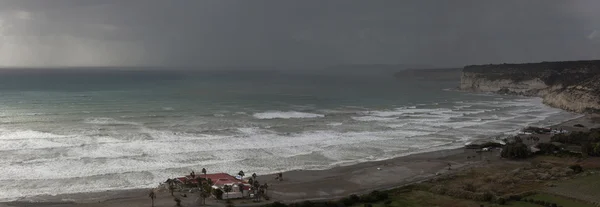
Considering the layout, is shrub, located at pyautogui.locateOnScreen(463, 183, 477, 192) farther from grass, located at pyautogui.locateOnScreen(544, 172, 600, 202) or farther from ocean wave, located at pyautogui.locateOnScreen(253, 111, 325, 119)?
ocean wave, located at pyautogui.locateOnScreen(253, 111, 325, 119)

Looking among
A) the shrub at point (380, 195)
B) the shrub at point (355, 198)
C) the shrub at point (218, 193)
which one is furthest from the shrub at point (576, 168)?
the shrub at point (218, 193)

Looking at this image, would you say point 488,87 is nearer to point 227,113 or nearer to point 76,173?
point 227,113

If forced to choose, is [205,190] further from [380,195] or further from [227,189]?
[380,195]

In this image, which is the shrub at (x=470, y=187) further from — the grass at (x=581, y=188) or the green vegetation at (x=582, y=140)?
the green vegetation at (x=582, y=140)

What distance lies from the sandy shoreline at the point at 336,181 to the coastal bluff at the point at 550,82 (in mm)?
57163

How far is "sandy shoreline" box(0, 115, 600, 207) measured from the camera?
38188 millimetres

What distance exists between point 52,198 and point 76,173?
272 inches

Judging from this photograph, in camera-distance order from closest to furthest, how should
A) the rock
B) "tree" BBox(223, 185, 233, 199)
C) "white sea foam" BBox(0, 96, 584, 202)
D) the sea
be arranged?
"tree" BBox(223, 185, 233, 199) < the rock < "white sea foam" BBox(0, 96, 584, 202) < the sea

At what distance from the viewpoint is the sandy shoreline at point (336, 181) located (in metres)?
38.2

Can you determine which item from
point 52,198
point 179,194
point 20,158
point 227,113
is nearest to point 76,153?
point 20,158

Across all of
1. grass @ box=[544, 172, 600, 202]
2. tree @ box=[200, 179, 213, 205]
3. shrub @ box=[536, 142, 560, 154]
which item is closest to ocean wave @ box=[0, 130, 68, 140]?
tree @ box=[200, 179, 213, 205]

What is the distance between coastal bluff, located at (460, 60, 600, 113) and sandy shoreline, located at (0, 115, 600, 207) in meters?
57.2

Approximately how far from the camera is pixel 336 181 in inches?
1809

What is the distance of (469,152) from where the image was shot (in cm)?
5897
